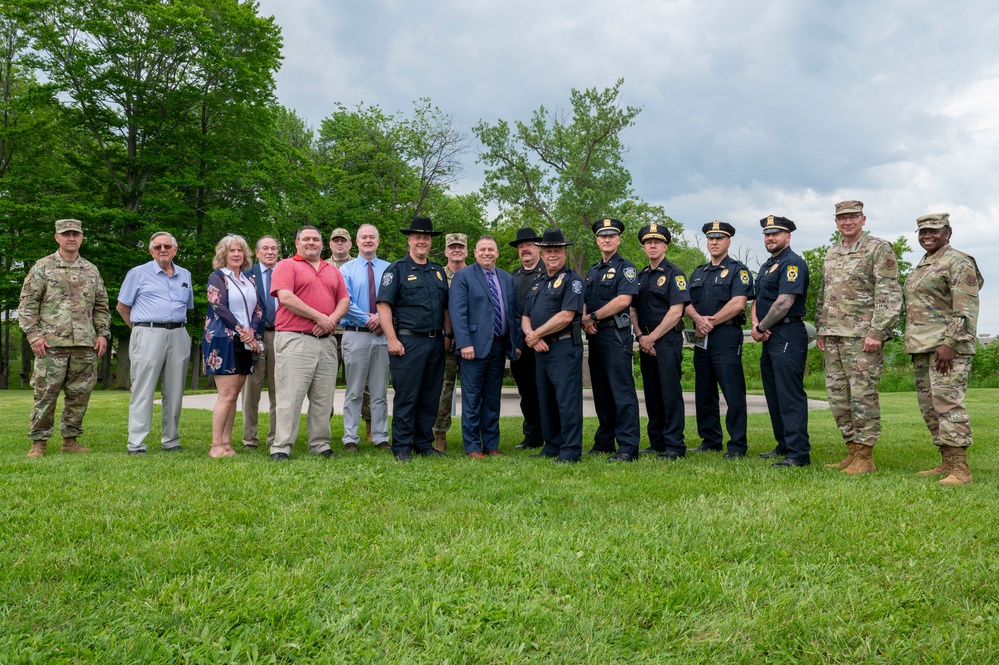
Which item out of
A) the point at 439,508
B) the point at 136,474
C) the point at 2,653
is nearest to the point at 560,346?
the point at 439,508

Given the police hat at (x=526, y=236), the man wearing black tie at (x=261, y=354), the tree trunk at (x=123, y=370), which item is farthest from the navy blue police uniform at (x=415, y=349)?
the tree trunk at (x=123, y=370)

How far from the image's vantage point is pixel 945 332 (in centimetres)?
511

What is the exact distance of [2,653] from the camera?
2182 mm

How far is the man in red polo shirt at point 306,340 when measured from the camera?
5.70m

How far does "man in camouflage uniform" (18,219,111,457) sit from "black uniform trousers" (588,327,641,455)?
4.48 meters

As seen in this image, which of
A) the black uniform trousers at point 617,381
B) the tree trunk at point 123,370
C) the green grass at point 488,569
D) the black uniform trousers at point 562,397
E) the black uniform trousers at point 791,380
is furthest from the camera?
the tree trunk at point 123,370

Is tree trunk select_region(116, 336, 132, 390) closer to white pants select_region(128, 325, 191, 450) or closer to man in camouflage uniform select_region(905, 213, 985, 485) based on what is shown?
white pants select_region(128, 325, 191, 450)

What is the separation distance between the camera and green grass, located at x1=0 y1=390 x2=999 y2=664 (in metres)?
2.34

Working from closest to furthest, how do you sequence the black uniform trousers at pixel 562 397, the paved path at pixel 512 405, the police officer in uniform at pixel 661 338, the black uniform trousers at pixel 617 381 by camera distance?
the black uniform trousers at pixel 562 397 → the black uniform trousers at pixel 617 381 → the police officer in uniform at pixel 661 338 → the paved path at pixel 512 405

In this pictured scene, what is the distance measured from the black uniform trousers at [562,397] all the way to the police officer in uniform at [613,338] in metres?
0.29

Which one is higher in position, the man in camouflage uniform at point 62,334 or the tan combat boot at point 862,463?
the man in camouflage uniform at point 62,334

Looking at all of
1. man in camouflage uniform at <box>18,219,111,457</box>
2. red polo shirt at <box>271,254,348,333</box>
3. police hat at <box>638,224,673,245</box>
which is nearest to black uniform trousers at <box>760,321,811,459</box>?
police hat at <box>638,224,673,245</box>

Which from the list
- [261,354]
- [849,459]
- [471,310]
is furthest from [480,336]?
[849,459]

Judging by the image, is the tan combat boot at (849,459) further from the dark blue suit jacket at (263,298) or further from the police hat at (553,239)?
the dark blue suit jacket at (263,298)
